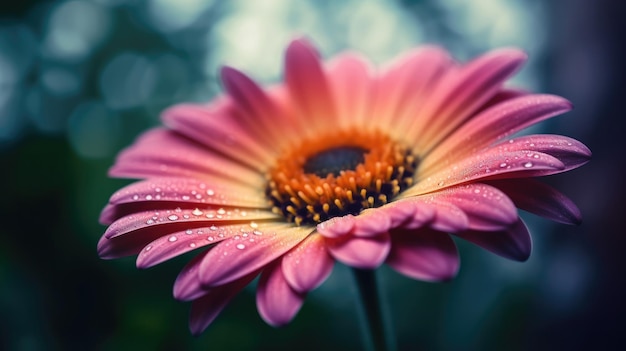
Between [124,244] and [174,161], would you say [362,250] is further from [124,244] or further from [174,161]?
[174,161]

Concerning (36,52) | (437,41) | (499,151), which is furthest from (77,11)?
(499,151)

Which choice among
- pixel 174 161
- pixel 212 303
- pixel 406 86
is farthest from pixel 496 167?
pixel 174 161

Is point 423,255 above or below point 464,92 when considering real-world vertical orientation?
below

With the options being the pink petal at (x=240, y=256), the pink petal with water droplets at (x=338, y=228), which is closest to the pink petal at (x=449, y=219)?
the pink petal with water droplets at (x=338, y=228)

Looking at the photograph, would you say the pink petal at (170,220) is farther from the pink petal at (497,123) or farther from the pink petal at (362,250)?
the pink petal at (497,123)

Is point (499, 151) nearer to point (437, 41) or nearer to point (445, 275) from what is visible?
point (445, 275)

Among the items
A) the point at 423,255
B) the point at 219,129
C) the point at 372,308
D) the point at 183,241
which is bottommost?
the point at 372,308
